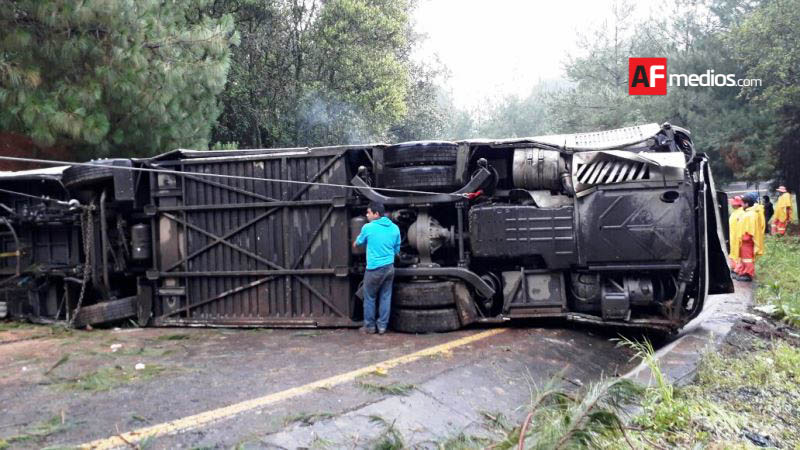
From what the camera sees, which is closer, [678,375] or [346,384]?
[346,384]

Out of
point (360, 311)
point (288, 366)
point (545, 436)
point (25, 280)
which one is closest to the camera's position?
point (545, 436)

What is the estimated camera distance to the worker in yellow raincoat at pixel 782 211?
1731 centimetres

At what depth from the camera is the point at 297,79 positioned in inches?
→ 733

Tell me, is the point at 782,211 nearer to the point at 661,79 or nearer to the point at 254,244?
the point at 661,79

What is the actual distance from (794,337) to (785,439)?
3.65 metres

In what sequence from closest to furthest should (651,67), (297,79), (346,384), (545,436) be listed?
(545,436) → (346,384) → (297,79) → (651,67)

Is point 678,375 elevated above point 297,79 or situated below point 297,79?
below

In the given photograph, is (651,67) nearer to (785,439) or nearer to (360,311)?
(360,311)

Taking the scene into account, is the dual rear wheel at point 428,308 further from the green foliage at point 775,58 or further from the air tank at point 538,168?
the green foliage at point 775,58

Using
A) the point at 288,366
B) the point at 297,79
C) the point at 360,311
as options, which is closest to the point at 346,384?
the point at 288,366

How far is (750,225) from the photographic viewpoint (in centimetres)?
1123

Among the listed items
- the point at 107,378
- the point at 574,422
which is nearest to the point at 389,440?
the point at 574,422

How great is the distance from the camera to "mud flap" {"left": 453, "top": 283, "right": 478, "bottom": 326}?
6992mm

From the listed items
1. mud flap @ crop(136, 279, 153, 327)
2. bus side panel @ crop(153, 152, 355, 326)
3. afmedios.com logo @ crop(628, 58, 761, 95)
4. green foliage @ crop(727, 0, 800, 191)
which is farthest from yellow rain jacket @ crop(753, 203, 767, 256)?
mud flap @ crop(136, 279, 153, 327)
